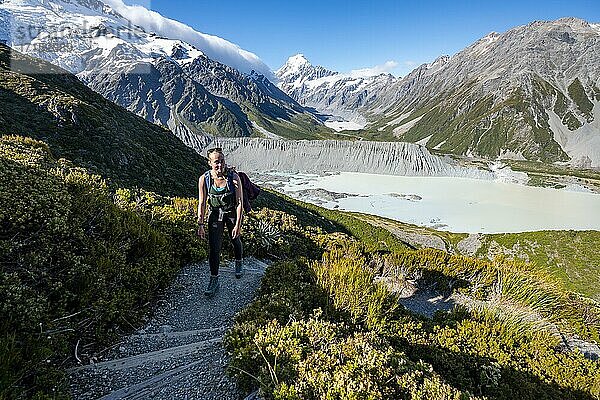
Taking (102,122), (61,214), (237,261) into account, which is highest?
(102,122)

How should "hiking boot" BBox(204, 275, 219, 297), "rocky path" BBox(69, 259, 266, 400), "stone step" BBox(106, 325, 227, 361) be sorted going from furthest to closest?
"hiking boot" BBox(204, 275, 219, 297) → "stone step" BBox(106, 325, 227, 361) → "rocky path" BBox(69, 259, 266, 400)

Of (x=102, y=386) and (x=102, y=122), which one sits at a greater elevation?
(x=102, y=122)

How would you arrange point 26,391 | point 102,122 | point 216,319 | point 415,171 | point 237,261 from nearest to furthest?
1. point 26,391
2. point 216,319
3. point 237,261
4. point 102,122
5. point 415,171

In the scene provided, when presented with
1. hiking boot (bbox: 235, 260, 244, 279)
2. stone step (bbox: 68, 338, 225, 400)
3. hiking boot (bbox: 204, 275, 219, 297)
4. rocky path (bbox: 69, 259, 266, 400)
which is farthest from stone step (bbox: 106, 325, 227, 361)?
hiking boot (bbox: 235, 260, 244, 279)

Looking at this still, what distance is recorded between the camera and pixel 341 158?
427ft

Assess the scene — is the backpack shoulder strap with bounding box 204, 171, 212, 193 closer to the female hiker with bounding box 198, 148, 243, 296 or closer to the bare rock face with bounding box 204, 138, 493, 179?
the female hiker with bounding box 198, 148, 243, 296

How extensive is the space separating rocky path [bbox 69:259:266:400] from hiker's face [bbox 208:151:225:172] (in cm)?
237

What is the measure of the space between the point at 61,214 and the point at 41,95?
72.1 ft

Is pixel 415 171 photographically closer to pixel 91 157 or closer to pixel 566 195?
pixel 566 195

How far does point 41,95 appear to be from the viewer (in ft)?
71.2

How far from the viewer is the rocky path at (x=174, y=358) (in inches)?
144

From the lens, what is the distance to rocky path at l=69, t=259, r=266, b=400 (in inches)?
144

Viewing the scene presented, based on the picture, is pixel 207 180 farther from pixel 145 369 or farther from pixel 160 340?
pixel 145 369

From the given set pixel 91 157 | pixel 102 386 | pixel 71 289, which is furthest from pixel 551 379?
pixel 91 157
